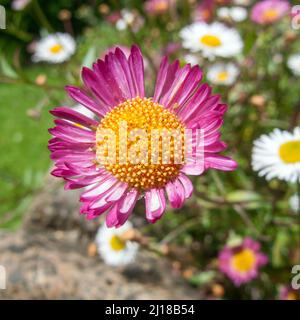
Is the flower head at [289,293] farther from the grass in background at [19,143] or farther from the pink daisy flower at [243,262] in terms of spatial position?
the grass in background at [19,143]

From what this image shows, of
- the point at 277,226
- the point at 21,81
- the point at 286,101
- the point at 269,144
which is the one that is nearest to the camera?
the point at 269,144

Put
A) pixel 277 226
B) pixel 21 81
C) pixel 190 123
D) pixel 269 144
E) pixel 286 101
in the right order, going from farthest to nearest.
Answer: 1. pixel 286 101
2. pixel 277 226
3. pixel 21 81
4. pixel 269 144
5. pixel 190 123

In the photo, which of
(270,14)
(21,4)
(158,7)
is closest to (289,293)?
(270,14)

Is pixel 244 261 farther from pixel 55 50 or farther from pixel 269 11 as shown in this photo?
pixel 55 50

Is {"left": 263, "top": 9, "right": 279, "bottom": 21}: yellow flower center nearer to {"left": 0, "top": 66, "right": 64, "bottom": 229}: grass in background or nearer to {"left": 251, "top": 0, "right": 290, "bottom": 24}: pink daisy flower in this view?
{"left": 251, "top": 0, "right": 290, "bottom": 24}: pink daisy flower

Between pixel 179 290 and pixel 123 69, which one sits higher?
pixel 123 69
